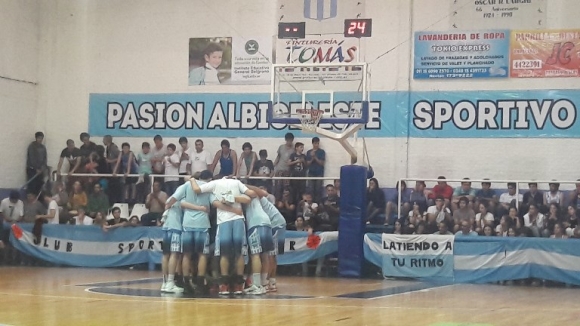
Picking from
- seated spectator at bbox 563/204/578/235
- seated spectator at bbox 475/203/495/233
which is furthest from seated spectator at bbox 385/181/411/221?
seated spectator at bbox 563/204/578/235

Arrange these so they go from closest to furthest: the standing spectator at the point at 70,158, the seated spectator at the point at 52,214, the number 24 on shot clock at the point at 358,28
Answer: the number 24 on shot clock at the point at 358,28, the seated spectator at the point at 52,214, the standing spectator at the point at 70,158

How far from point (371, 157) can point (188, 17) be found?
6466 millimetres

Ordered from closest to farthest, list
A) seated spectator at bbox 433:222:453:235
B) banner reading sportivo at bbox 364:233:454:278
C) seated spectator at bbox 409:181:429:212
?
banner reading sportivo at bbox 364:233:454:278
seated spectator at bbox 433:222:453:235
seated spectator at bbox 409:181:429:212

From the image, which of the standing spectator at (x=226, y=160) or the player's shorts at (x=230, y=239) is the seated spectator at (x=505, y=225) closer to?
the standing spectator at (x=226, y=160)

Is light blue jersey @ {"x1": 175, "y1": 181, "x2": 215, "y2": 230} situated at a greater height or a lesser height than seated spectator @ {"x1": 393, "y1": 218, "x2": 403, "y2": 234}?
greater

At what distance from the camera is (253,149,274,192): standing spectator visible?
22.9 m

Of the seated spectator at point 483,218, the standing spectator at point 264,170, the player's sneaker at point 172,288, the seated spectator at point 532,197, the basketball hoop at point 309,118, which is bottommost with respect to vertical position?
the player's sneaker at point 172,288

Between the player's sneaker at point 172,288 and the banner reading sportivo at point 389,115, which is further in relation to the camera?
the banner reading sportivo at point 389,115

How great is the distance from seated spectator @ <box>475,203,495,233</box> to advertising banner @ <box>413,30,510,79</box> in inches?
167

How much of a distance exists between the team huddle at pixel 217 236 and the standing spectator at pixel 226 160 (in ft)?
Answer: 29.8

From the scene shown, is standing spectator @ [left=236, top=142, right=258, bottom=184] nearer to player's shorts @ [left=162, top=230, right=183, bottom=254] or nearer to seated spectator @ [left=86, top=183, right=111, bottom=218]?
seated spectator @ [left=86, top=183, right=111, bottom=218]

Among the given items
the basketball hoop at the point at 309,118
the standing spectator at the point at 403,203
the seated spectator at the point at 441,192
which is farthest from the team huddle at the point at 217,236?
the seated spectator at the point at 441,192

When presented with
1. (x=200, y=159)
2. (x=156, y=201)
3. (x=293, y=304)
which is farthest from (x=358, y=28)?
(x=293, y=304)

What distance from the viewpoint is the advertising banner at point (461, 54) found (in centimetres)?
2272
